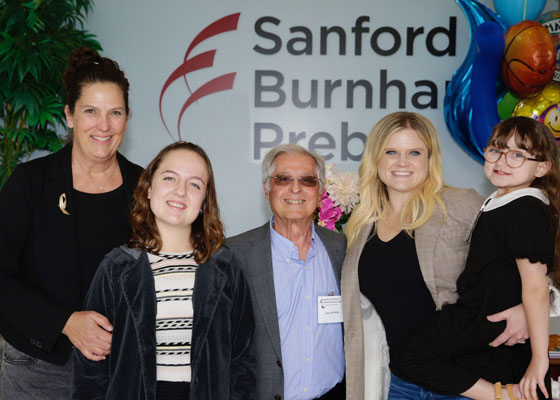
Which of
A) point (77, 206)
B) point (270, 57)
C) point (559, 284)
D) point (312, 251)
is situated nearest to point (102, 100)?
point (77, 206)

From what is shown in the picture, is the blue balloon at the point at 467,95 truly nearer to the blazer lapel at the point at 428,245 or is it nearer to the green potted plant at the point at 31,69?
the blazer lapel at the point at 428,245

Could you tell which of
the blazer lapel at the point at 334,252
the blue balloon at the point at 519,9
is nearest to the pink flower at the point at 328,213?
the blazer lapel at the point at 334,252

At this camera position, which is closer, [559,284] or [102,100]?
[559,284]

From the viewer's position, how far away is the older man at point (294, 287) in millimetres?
2203

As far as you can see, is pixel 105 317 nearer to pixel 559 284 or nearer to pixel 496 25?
pixel 559 284

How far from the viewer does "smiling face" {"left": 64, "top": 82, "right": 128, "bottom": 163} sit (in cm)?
219

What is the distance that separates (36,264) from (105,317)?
0.41m

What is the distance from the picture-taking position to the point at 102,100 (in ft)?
7.23

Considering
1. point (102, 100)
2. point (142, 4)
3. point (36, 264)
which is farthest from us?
point (142, 4)

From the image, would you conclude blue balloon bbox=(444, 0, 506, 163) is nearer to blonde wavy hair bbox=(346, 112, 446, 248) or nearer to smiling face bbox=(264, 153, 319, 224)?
blonde wavy hair bbox=(346, 112, 446, 248)

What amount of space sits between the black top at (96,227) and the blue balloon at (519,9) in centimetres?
369

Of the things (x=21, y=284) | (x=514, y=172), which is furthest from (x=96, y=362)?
(x=514, y=172)

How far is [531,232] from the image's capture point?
1838mm

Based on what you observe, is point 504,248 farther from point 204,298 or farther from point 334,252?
point 204,298
